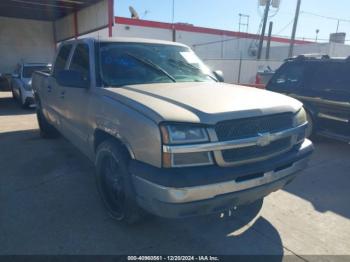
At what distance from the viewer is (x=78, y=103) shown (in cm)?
381

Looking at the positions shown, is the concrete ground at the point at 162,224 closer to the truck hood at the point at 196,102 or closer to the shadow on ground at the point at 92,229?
the shadow on ground at the point at 92,229

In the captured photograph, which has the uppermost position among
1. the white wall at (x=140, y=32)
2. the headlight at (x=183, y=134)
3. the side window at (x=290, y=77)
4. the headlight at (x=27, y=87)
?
the white wall at (x=140, y=32)

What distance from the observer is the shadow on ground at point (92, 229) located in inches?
113

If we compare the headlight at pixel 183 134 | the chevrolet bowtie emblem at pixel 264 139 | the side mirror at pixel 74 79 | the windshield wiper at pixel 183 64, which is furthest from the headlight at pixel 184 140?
the windshield wiper at pixel 183 64

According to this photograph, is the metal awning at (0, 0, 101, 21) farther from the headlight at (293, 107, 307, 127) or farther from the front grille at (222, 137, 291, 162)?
the front grille at (222, 137, 291, 162)

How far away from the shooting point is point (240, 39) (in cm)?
3056

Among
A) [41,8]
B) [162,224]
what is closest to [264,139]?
[162,224]

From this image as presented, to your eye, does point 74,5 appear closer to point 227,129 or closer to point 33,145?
point 33,145

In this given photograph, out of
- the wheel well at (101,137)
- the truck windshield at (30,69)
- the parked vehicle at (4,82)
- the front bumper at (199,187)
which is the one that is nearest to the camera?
the front bumper at (199,187)

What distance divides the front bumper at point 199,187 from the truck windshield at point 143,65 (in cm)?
131

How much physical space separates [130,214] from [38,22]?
21260 mm

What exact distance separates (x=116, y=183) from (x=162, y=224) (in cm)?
66

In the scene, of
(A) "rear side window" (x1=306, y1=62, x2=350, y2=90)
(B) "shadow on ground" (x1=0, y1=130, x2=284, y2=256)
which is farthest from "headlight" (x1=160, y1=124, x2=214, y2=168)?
(A) "rear side window" (x1=306, y1=62, x2=350, y2=90)

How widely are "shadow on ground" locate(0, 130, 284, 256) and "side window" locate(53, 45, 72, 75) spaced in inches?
70.1
